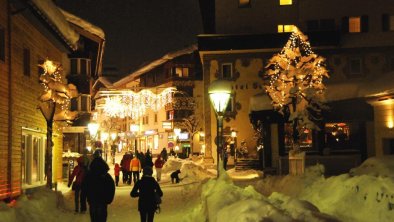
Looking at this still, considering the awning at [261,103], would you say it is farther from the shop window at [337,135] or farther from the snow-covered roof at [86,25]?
the snow-covered roof at [86,25]

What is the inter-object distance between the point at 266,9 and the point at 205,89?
8479 mm

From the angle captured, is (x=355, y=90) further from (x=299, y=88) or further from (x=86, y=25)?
(x=86, y=25)

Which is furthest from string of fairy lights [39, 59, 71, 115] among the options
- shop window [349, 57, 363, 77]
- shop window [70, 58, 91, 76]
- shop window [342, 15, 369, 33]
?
shop window [342, 15, 369, 33]

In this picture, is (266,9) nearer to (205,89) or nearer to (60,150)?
(205,89)

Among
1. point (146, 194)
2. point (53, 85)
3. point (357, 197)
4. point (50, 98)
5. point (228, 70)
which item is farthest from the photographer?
point (228, 70)

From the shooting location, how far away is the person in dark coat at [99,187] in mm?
11531

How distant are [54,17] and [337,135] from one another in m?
17.6

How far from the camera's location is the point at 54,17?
2014cm

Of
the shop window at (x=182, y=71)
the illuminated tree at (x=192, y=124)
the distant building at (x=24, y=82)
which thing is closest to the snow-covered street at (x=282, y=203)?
the distant building at (x=24, y=82)

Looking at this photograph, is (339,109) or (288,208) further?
(339,109)

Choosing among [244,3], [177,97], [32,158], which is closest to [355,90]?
[32,158]

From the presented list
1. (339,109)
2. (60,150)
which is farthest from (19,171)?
(339,109)

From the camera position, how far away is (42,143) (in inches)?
889

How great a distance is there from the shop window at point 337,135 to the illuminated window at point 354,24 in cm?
1642
